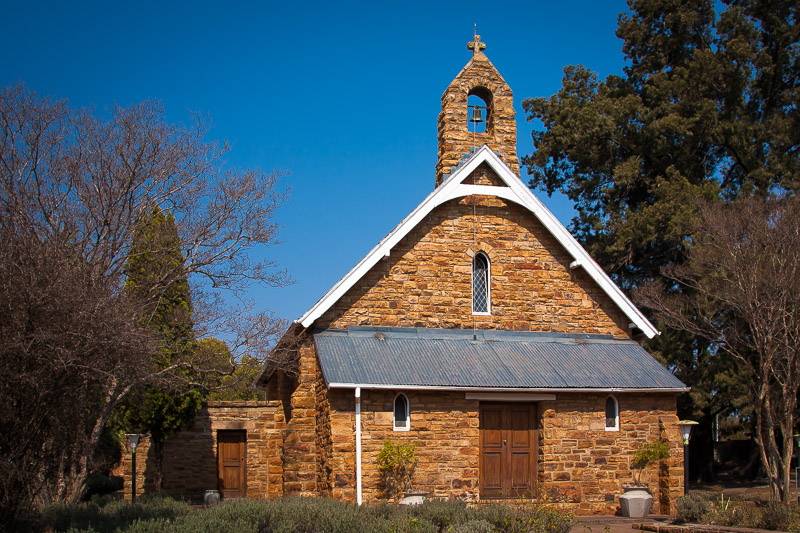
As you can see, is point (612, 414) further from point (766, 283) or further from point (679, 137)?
point (679, 137)

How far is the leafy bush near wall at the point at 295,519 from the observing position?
417 inches

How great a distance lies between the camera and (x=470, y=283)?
60.9 feet

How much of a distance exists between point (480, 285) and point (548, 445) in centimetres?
394

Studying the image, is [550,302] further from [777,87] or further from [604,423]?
[777,87]

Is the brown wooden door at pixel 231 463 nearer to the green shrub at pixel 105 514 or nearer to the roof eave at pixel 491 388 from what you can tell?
the roof eave at pixel 491 388

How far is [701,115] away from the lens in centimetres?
2666

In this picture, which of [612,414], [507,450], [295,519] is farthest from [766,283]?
[295,519]

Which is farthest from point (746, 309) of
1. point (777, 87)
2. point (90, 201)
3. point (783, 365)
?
point (90, 201)

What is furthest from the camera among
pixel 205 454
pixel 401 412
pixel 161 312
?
pixel 205 454

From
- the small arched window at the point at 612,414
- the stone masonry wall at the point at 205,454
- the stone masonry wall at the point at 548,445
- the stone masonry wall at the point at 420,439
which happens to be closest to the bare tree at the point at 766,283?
the stone masonry wall at the point at 548,445

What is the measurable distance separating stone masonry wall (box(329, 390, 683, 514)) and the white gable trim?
91.8 inches

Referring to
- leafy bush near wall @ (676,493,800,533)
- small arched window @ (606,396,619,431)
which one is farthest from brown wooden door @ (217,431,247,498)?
leafy bush near wall @ (676,493,800,533)

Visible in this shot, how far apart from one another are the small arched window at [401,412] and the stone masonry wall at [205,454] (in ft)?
17.8

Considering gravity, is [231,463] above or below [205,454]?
below
